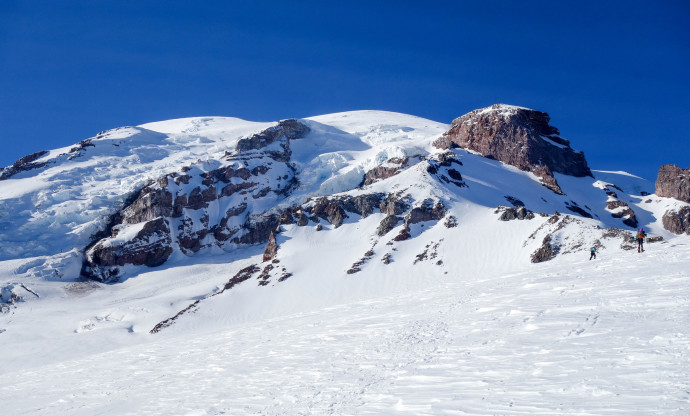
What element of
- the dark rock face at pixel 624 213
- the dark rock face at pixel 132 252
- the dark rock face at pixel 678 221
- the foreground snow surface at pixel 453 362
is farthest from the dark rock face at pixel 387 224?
the dark rock face at pixel 132 252

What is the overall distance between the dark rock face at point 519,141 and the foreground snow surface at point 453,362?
87.5m

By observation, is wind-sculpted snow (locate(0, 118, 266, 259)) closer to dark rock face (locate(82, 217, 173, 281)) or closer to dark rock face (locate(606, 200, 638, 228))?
dark rock face (locate(82, 217, 173, 281))

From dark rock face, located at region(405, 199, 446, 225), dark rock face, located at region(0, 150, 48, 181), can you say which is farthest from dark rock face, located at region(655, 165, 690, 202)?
dark rock face, located at region(0, 150, 48, 181)

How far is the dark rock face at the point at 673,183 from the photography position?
9619cm

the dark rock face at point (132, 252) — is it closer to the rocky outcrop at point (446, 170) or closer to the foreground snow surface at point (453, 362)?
the rocky outcrop at point (446, 170)

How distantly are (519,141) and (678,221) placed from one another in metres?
35.5

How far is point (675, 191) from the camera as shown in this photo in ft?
319

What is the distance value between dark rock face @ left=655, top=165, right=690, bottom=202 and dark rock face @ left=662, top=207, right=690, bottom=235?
7.97m

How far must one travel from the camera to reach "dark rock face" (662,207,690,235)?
8650 cm

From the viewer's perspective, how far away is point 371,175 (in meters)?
110

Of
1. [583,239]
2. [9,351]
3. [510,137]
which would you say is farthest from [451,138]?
[9,351]

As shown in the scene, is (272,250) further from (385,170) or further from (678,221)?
(678,221)

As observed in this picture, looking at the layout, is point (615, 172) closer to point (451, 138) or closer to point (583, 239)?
point (451, 138)

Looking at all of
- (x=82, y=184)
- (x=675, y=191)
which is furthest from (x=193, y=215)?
(x=675, y=191)
